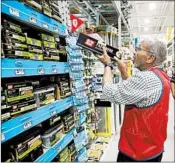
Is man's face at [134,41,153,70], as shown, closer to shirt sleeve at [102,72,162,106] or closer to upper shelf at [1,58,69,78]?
shirt sleeve at [102,72,162,106]

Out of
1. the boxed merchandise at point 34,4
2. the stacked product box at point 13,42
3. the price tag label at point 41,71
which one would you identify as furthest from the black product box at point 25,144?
the boxed merchandise at point 34,4

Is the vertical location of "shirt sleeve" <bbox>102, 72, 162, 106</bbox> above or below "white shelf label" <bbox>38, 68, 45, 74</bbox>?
below

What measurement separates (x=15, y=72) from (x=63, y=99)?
3.01ft

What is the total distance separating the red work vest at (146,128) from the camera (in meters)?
1.97

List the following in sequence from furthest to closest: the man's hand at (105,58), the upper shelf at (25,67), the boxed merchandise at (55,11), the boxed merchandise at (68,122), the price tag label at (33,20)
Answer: the boxed merchandise at (68,122)
the boxed merchandise at (55,11)
the man's hand at (105,58)
the price tag label at (33,20)
the upper shelf at (25,67)

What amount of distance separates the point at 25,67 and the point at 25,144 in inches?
19.6

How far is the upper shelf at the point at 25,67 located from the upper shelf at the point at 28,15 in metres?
0.25

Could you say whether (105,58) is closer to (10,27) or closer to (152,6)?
(10,27)

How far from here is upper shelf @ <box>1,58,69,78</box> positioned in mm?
1447

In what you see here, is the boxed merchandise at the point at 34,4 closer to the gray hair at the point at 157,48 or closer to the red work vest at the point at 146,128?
the gray hair at the point at 157,48

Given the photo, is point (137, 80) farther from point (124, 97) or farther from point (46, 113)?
point (46, 113)

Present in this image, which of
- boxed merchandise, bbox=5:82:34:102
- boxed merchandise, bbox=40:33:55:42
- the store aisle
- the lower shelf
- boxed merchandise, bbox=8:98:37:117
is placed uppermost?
boxed merchandise, bbox=40:33:55:42

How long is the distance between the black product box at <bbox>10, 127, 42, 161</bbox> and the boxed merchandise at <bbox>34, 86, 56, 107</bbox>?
221mm

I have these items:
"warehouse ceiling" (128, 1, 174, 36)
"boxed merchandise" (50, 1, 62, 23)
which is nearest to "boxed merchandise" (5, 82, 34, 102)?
"boxed merchandise" (50, 1, 62, 23)
